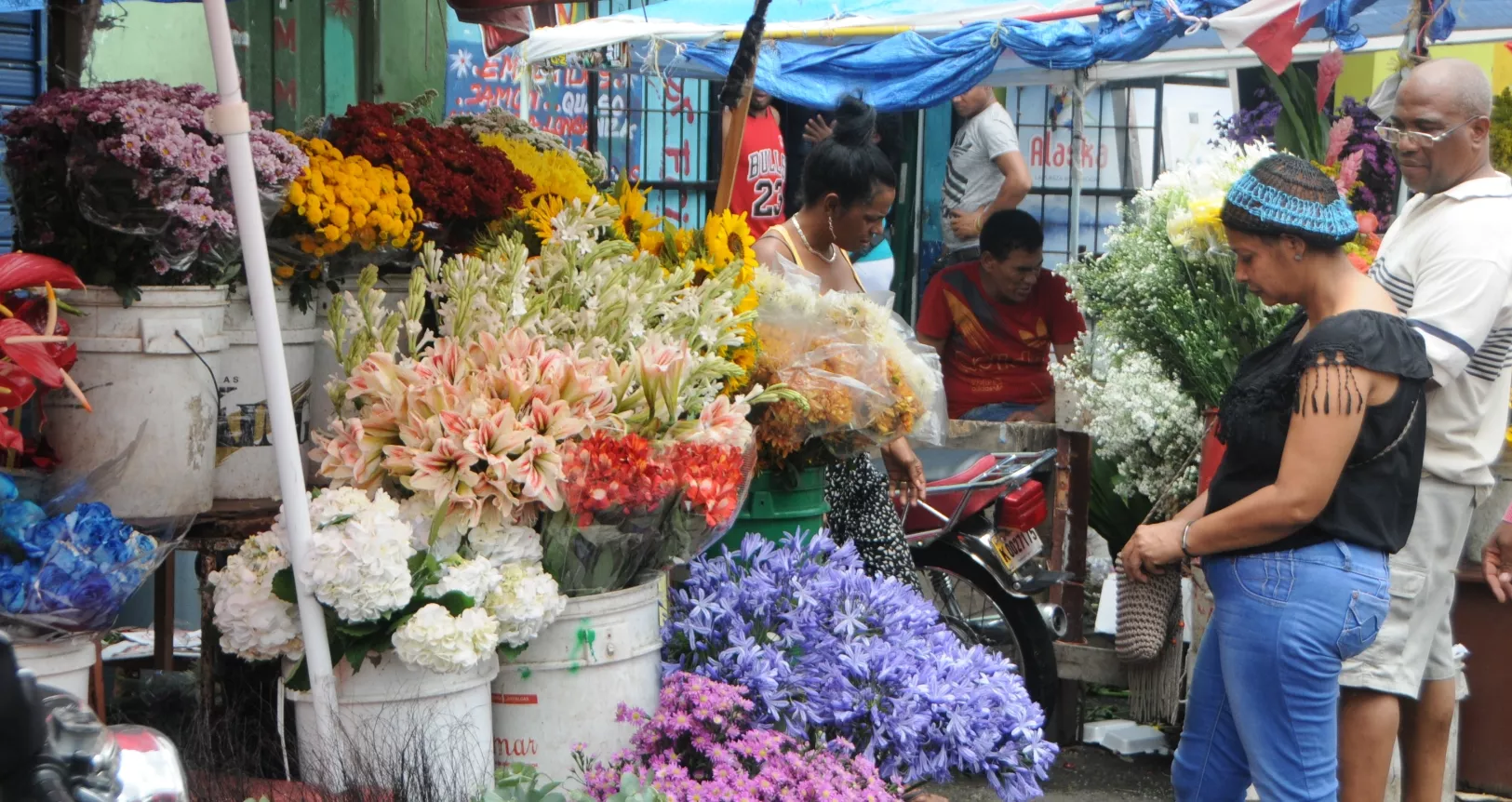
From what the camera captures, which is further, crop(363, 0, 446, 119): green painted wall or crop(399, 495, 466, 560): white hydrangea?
crop(363, 0, 446, 119): green painted wall

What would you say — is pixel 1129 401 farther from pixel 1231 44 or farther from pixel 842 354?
pixel 1231 44

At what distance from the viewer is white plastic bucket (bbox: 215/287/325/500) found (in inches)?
113

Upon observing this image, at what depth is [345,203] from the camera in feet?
9.48

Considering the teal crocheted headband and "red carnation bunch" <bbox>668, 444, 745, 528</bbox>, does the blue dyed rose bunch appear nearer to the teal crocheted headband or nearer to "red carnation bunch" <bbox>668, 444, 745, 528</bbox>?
"red carnation bunch" <bbox>668, 444, 745, 528</bbox>

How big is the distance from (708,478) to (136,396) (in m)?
1.05

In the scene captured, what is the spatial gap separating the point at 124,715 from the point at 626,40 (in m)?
5.14

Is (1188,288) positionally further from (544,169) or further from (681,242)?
(544,169)

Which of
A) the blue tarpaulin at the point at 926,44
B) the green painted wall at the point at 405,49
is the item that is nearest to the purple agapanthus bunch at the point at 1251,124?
the blue tarpaulin at the point at 926,44

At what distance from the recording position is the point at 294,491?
2.41m

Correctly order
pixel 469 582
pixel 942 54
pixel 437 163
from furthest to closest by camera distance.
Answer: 1. pixel 942 54
2. pixel 437 163
3. pixel 469 582

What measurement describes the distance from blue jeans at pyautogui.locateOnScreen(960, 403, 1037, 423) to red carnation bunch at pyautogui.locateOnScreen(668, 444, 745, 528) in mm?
3457

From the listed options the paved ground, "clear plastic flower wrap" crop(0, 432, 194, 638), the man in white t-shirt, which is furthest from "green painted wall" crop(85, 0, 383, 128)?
the man in white t-shirt

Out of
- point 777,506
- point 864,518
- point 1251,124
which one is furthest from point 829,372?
point 1251,124

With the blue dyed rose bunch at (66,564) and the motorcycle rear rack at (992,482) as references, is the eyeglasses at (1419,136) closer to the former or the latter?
the motorcycle rear rack at (992,482)
